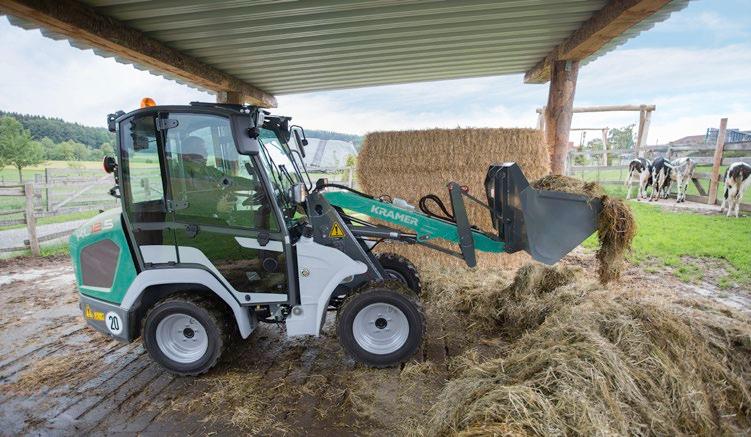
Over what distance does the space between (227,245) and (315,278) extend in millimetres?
767

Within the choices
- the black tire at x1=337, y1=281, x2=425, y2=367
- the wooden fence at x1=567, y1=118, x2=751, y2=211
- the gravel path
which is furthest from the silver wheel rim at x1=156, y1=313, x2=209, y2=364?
the wooden fence at x1=567, y1=118, x2=751, y2=211

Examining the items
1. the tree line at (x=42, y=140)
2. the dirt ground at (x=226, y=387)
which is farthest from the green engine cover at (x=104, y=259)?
the tree line at (x=42, y=140)

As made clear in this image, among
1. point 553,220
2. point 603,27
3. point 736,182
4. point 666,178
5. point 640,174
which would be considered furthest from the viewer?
point 640,174

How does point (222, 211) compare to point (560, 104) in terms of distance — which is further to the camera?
point (560, 104)

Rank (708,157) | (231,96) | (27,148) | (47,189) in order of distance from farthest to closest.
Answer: (27,148)
(47,189)
(708,157)
(231,96)

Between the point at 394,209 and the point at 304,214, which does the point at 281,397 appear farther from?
the point at 394,209

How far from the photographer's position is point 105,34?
437cm

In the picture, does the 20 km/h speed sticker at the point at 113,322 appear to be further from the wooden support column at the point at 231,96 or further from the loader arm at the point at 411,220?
the wooden support column at the point at 231,96

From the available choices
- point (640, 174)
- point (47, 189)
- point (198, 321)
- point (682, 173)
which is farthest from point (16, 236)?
point (682, 173)

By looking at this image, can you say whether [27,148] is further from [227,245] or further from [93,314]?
[227,245]

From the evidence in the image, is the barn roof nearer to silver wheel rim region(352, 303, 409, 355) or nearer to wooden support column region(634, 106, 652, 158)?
silver wheel rim region(352, 303, 409, 355)

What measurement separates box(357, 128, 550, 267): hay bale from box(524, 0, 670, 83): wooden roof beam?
1205 mm

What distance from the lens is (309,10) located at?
446cm

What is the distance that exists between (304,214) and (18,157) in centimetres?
1796
